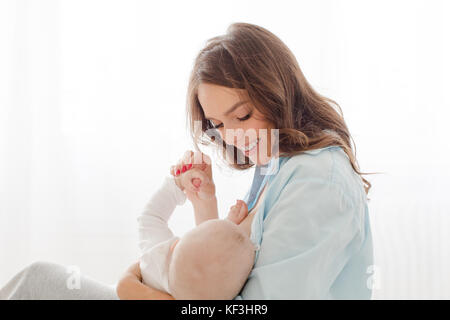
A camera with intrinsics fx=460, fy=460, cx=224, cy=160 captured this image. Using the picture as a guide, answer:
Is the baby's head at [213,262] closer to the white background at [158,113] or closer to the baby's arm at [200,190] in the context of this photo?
the baby's arm at [200,190]

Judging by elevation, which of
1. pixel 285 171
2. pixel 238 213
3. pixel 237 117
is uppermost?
pixel 237 117

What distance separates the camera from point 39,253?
216 cm

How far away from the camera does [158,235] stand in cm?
107

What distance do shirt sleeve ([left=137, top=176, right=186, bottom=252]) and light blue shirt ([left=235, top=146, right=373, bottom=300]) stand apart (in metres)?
0.25

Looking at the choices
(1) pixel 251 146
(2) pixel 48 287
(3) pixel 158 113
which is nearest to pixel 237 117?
(1) pixel 251 146

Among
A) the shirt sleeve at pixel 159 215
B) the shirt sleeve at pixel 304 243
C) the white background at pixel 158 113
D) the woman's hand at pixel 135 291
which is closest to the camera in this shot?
the shirt sleeve at pixel 304 243

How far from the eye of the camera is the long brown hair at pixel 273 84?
1.03 m

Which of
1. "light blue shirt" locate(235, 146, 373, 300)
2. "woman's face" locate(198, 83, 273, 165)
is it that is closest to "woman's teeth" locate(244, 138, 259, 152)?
"woman's face" locate(198, 83, 273, 165)

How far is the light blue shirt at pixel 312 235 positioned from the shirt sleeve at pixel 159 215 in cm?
25

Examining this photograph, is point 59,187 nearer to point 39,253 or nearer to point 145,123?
point 39,253

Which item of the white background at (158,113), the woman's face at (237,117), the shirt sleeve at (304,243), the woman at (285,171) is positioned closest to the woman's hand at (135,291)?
the woman at (285,171)

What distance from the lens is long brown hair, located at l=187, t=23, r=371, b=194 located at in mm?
1034

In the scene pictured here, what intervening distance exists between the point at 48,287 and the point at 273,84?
26.0 inches

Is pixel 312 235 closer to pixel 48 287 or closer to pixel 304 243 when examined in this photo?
pixel 304 243
